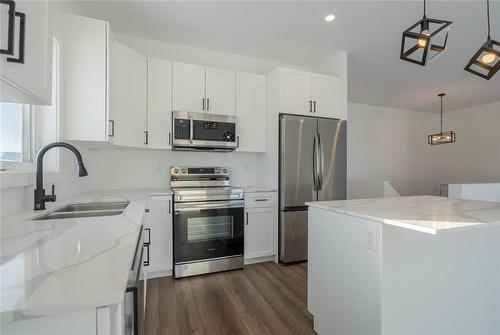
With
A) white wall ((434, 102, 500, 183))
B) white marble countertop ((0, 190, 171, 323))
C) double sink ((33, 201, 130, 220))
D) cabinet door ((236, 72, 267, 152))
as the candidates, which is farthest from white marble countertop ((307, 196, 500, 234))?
white wall ((434, 102, 500, 183))

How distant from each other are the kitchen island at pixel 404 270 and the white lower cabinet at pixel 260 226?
1246 mm

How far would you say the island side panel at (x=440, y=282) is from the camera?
122 cm

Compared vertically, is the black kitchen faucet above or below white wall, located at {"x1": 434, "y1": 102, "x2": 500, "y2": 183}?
Answer: below

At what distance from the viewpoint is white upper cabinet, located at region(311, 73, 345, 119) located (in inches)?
124

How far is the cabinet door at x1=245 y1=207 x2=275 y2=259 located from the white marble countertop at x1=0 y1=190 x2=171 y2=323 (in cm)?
194

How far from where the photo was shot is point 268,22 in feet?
8.17

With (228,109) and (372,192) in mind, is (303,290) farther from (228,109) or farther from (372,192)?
(372,192)

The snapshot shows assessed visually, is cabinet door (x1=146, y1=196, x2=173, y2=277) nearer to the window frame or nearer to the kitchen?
the kitchen

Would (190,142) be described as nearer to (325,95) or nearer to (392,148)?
(325,95)

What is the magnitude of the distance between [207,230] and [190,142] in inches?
41.0

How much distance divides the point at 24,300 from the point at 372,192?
4.78 metres

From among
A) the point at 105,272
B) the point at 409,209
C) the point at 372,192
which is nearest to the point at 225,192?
the point at 409,209

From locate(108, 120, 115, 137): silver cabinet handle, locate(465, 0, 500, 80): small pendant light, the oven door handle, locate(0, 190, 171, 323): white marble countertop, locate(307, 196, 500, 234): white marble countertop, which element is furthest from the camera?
the oven door handle

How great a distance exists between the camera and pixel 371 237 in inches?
48.7
